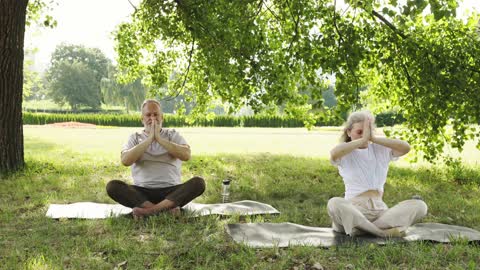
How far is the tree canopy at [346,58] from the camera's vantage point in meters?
6.91

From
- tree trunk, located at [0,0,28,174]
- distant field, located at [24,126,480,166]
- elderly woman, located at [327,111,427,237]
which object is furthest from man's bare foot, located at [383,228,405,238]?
tree trunk, located at [0,0,28,174]

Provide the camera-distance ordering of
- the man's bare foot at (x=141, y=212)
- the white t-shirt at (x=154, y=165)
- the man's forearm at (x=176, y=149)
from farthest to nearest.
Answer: the white t-shirt at (x=154, y=165)
the man's forearm at (x=176, y=149)
the man's bare foot at (x=141, y=212)

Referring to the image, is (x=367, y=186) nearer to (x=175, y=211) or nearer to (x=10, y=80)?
(x=175, y=211)

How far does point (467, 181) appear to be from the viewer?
8.11m

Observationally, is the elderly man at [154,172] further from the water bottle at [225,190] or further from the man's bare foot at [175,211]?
the water bottle at [225,190]

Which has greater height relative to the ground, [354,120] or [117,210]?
[354,120]

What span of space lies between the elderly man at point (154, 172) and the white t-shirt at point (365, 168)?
1604 millimetres

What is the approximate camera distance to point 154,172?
507 centimetres

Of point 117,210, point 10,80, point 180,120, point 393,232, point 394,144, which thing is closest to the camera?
point 393,232

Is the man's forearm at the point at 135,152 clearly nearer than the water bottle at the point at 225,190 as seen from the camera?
Yes

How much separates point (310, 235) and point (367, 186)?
70cm

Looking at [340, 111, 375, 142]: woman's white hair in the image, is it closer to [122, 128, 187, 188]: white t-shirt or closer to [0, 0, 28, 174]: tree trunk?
[122, 128, 187, 188]: white t-shirt

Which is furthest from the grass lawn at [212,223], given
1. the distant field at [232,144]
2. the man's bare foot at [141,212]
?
the distant field at [232,144]

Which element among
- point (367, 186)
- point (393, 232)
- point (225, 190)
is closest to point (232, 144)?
point (225, 190)
